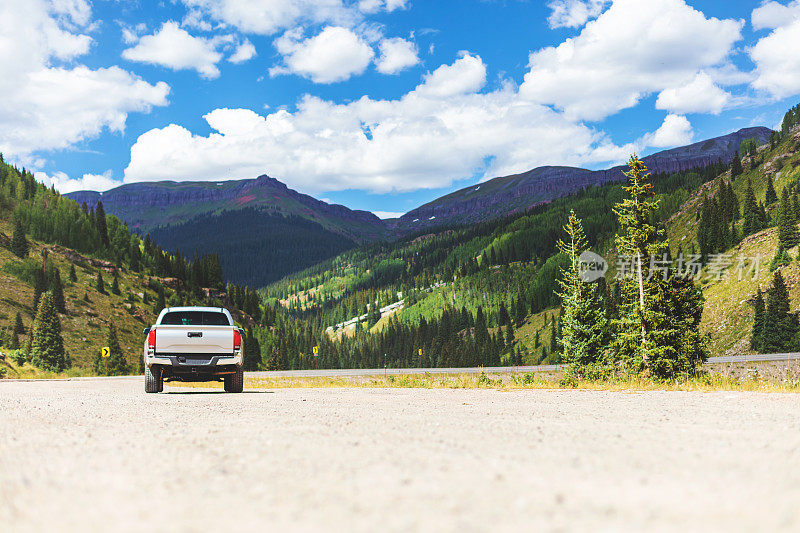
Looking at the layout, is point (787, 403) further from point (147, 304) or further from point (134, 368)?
point (147, 304)

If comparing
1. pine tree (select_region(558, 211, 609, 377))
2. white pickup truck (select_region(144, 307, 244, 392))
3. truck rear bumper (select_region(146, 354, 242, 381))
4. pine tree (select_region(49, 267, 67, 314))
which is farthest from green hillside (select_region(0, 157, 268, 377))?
truck rear bumper (select_region(146, 354, 242, 381))

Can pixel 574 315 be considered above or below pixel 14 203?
below

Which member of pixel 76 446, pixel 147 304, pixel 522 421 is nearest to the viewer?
pixel 76 446

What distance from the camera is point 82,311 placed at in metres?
105

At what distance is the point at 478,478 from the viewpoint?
156 inches

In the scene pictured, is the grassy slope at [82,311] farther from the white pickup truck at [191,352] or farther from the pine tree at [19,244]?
the white pickup truck at [191,352]

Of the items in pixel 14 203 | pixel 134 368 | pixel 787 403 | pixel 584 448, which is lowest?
pixel 134 368

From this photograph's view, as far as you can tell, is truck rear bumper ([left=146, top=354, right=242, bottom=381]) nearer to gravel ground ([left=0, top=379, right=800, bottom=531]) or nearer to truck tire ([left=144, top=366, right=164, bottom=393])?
truck tire ([left=144, top=366, right=164, bottom=393])

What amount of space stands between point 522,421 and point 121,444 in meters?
5.42

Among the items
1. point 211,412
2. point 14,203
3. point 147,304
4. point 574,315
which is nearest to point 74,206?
point 14,203

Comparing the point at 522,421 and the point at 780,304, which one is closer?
the point at 522,421

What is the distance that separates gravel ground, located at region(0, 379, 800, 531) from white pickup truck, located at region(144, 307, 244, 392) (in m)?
7.66

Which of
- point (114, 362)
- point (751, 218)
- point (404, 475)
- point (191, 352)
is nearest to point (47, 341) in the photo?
point (114, 362)

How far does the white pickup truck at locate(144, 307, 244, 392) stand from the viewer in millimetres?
15109
